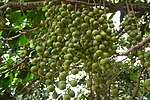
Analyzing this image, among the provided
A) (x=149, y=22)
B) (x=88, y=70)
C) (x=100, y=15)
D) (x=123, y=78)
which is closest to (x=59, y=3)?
(x=100, y=15)

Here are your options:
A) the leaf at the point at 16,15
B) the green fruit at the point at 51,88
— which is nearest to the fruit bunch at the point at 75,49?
the green fruit at the point at 51,88

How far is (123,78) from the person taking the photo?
2.61 metres

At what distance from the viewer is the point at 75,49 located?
77 cm

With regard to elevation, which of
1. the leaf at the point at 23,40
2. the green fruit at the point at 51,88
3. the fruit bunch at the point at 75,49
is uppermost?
Answer: the fruit bunch at the point at 75,49

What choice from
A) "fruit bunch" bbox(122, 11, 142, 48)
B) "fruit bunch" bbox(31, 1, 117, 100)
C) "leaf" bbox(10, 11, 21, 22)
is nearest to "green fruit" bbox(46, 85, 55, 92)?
"fruit bunch" bbox(31, 1, 117, 100)

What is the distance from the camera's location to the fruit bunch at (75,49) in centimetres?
73

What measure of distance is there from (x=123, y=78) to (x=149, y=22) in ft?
3.46

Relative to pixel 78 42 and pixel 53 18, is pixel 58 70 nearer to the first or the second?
pixel 78 42

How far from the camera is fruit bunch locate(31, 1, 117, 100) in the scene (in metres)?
0.73

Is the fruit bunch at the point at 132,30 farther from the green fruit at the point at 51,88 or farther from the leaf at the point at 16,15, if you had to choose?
the leaf at the point at 16,15

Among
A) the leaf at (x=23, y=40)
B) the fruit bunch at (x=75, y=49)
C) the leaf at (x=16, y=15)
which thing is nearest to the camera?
the fruit bunch at (x=75, y=49)

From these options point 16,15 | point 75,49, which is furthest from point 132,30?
point 16,15

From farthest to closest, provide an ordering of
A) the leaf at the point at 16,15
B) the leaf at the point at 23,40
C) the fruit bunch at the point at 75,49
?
A: the leaf at the point at 23,40 → the leaf at the point at 16,15 → the fruit bunch at the point at 75,49

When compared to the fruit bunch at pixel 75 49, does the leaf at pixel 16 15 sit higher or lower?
lower
